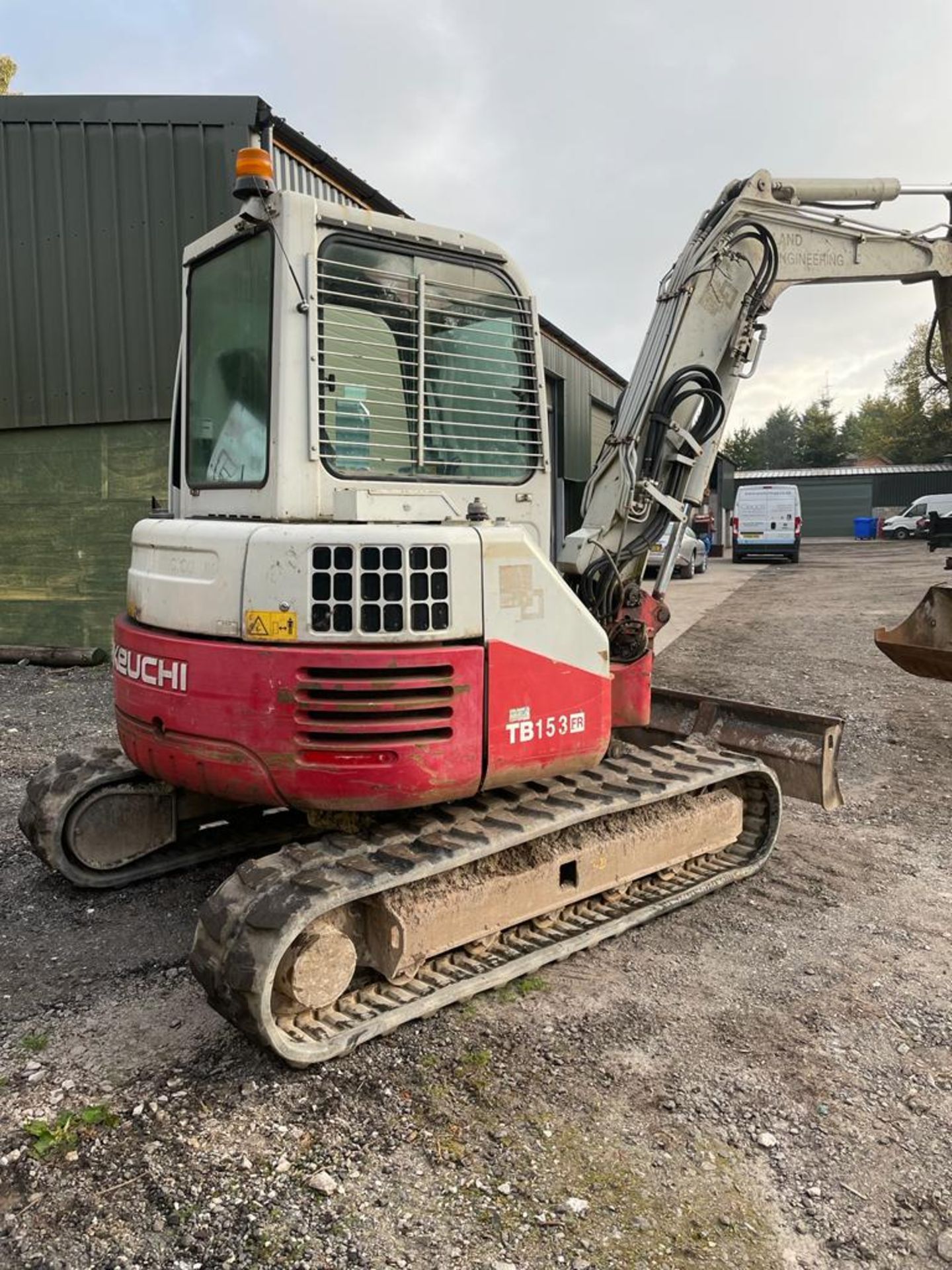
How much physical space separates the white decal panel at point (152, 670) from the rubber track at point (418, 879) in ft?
2.59

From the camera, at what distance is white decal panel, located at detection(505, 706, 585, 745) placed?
387cm

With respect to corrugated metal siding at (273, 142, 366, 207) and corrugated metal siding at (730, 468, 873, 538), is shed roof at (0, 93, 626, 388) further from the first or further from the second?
corrugated metal siding at (730, 468, 873, 538)

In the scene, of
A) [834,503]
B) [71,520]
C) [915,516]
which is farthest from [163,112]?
[834,503]

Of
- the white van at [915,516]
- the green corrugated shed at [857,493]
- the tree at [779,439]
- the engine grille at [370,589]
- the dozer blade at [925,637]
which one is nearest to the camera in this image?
the engine grille at [370,589]

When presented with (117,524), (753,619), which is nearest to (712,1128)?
(117,524)

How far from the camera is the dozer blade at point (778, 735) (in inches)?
211

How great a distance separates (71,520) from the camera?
36.4ft

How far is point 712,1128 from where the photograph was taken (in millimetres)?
3139

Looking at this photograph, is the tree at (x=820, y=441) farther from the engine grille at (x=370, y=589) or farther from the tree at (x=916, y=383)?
the engine grille at (x=370, y=589)

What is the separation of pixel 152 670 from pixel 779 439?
352 feet

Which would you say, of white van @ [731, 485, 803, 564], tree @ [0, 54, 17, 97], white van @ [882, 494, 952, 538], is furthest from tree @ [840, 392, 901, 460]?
tree @ [0, 54, 17, 97]

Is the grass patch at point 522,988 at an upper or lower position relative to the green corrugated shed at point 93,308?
lower

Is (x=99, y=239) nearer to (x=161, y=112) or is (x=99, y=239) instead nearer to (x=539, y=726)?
(x=161, y=112)

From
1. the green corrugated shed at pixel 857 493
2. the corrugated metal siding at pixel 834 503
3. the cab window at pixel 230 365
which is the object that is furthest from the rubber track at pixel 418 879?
the green corrugated shed at pixel 857 493
